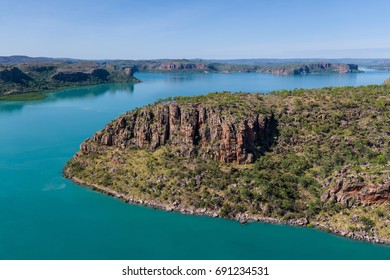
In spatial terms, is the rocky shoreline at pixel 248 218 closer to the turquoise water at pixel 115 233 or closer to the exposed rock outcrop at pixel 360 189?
the turquoise water at pixel 115 233

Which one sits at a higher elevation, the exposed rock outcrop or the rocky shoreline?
the exposed rock outcrop

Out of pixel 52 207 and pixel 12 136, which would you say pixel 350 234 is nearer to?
pixel 52 207

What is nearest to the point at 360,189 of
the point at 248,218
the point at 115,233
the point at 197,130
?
the point at 248,218

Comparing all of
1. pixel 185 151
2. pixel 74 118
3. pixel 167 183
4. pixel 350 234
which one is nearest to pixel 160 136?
pixel 185 151

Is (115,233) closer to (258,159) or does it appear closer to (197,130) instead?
(197,130)

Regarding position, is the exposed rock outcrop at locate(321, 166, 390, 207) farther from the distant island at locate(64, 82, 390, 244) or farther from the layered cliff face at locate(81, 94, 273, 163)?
the layered cliff face at locate(81, 94, 273, 163)

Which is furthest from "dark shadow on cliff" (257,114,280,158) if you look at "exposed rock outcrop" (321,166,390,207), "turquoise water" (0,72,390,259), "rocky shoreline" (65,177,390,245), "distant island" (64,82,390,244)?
"turquoise water" (0,72,390,259)
